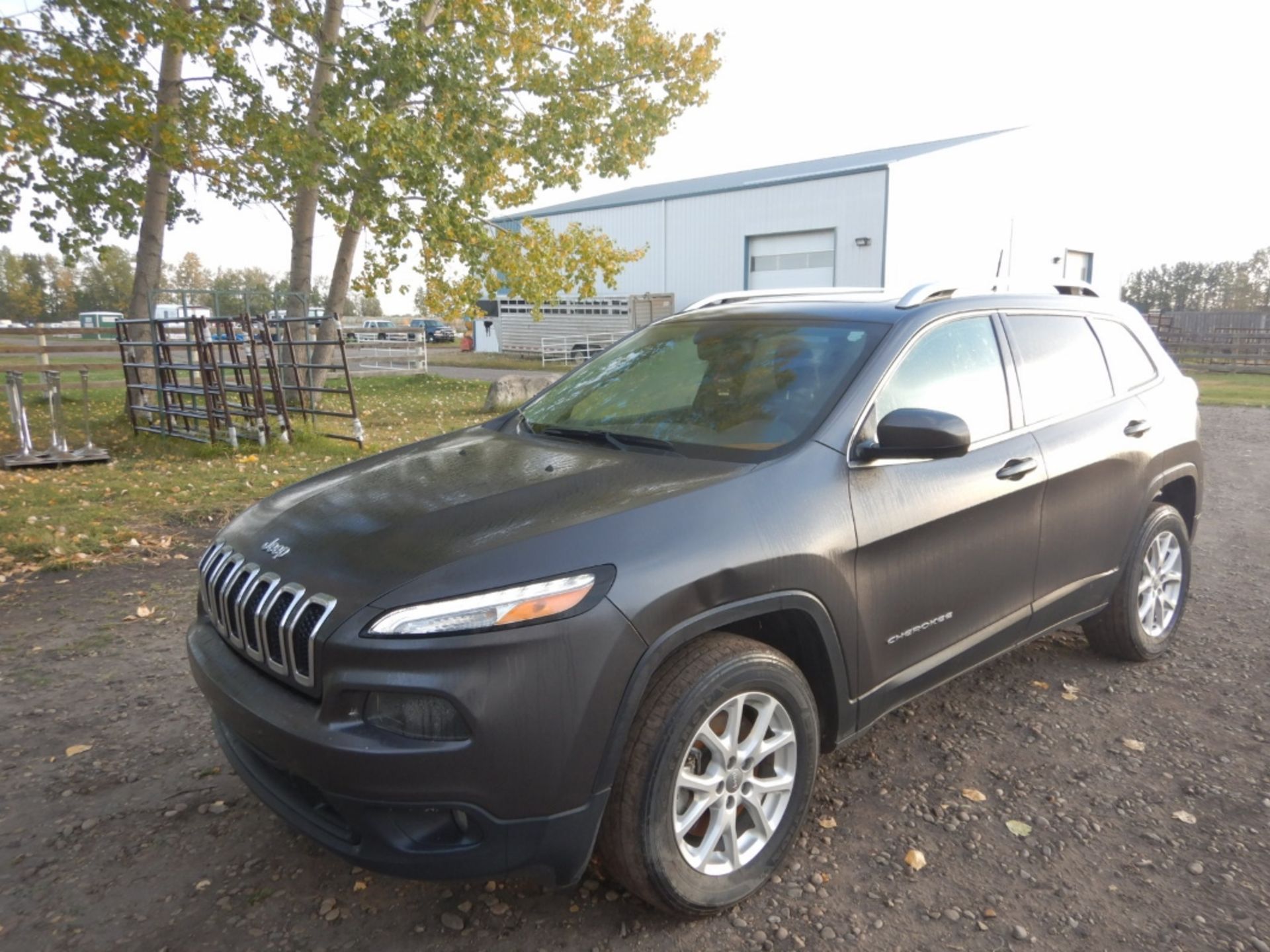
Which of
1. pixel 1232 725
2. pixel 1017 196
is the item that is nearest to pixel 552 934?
pixel 1232 725

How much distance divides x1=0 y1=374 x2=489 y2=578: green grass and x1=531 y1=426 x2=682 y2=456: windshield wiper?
165 inches

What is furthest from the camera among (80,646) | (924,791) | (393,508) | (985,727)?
(80,646)

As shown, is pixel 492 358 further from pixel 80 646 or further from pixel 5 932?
pixel 5 932

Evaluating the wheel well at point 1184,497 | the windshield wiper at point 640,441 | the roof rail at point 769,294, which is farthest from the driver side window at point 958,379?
the wheel well at point 1184,497

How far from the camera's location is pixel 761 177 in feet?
110

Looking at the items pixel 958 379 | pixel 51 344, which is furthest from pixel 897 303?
pixel 51 344

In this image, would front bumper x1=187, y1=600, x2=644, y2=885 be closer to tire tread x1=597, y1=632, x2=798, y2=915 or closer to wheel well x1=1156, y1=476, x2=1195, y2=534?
tire tread x1=597, y1=632, x2=798, y2=915

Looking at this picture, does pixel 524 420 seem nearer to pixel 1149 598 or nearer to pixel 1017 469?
pixel 1017 469

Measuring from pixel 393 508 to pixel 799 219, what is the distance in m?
26.3

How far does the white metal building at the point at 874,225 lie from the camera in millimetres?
25578

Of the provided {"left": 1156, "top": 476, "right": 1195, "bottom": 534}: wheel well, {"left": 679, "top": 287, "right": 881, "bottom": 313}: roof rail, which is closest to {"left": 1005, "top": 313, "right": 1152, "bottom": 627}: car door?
{"left": 1156, "top": 476, "right": 1195, "bottom": 534}: wheel well

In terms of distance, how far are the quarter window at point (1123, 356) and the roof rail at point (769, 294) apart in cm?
121

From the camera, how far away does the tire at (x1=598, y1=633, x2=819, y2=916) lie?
239 centimetres

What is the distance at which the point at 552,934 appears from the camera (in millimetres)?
2547
